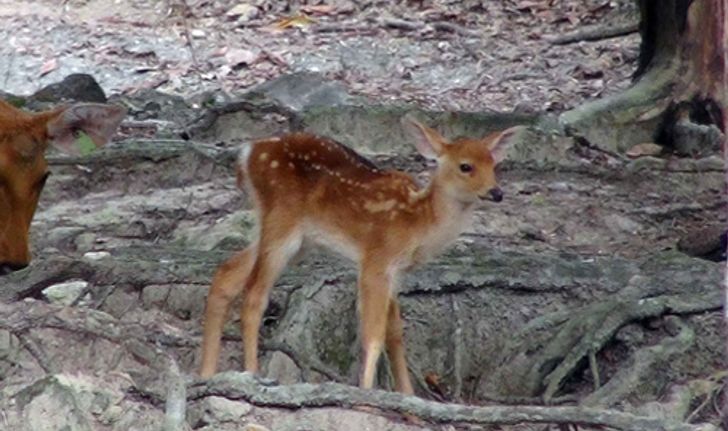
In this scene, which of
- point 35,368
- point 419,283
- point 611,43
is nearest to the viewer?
point 35,368

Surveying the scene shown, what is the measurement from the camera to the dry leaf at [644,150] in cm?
1006

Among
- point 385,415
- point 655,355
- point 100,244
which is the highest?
point 100,244

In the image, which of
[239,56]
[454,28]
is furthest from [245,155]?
[454,28]

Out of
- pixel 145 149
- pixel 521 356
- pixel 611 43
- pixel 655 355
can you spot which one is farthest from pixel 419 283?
pixel 611 43

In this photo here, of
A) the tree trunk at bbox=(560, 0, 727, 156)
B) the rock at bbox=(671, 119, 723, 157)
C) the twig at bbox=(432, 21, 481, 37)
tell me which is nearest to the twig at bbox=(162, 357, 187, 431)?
the tree trunk at bbox=(560, 0, 727, 156)

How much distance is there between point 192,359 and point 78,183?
278 cm

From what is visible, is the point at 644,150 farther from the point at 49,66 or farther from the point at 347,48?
the point at 49,66

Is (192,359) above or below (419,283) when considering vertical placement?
below

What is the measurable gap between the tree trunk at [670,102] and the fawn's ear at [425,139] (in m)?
3.54

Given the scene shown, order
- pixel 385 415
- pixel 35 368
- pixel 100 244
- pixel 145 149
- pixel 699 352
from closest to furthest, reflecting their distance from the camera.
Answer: pixel 385 415 → pixel 35 368 → pixel 699 352 → pixel 100 244 → pixel 145 149

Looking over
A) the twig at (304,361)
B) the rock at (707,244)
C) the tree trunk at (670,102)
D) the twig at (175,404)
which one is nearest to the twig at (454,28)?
the tree trunk at (670,102)

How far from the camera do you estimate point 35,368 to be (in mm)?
6355

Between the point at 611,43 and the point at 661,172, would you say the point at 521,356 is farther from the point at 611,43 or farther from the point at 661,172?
the point at 611,43

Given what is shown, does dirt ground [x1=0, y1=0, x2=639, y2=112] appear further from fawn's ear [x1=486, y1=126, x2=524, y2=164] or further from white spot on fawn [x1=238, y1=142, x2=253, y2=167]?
white spot on fawn [x1=238, y1=142, x2=253, y2=167]
